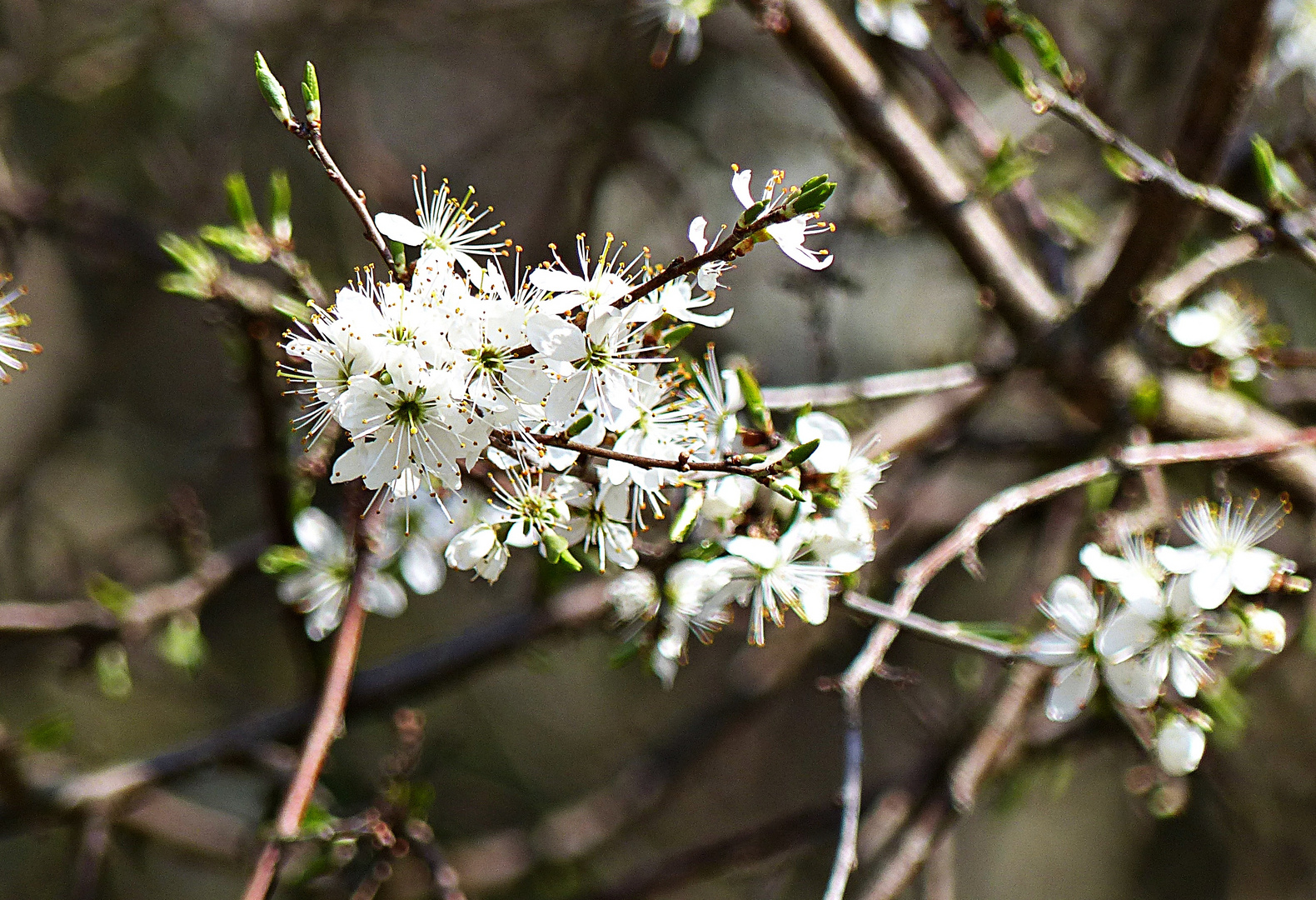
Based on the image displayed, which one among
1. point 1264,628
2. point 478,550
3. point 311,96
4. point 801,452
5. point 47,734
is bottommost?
point 47,734

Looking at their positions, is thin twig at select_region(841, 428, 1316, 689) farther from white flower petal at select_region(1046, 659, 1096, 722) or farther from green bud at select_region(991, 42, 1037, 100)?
green bud at select_region(991, 42, 1037, 100)

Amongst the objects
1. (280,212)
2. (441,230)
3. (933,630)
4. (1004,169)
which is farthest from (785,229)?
(1004,169)

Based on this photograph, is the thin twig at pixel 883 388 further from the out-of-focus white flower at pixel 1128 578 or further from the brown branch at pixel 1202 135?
the out-of-focus white flower at pixel 1128 578

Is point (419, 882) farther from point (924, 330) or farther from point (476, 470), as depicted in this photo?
point (924, 330)

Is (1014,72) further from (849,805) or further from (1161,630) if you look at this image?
(849,805)

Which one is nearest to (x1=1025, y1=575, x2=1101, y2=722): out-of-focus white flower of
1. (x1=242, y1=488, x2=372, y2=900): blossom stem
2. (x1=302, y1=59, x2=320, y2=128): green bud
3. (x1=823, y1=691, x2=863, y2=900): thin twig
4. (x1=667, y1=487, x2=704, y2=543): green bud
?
(x1=823, y1=691, x2=863, y2=900): thin twig

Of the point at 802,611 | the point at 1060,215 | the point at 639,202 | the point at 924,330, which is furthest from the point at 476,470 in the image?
the point at 924,330

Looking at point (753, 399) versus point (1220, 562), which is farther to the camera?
point (1220, 562)
